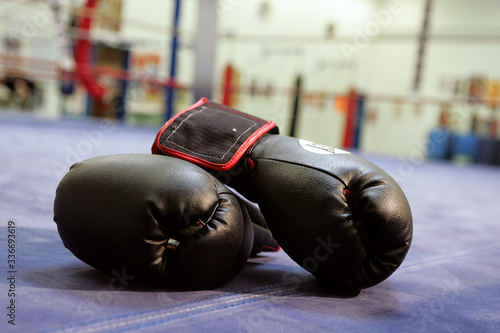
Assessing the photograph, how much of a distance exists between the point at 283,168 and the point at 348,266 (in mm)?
183

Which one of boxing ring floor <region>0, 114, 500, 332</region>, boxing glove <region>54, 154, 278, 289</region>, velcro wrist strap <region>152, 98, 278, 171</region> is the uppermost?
velcro wrist strap <region>152, 98, 278, 171</region>

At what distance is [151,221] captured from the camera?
71 cm

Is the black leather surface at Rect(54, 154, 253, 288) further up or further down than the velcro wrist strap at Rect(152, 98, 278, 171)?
further down

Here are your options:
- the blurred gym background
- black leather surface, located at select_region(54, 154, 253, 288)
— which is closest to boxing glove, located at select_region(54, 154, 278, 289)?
black leather surface, located at select_region(54, 154, 253, 288)

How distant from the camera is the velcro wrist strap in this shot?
0.85 meters

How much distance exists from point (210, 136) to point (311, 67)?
22.5 feet

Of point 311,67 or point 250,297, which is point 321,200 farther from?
point 311,67

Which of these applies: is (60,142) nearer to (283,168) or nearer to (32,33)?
(283,168)

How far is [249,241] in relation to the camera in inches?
31.9

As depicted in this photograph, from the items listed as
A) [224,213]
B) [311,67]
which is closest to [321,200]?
[224,213]

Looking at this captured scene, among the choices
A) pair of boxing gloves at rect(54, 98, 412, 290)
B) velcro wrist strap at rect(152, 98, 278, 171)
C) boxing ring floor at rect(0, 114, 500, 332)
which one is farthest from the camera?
velcro wrist strap at rect(152, 98, 278, 171)

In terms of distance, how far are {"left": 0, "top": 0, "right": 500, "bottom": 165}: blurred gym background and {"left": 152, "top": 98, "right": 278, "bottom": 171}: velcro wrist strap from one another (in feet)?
14.5

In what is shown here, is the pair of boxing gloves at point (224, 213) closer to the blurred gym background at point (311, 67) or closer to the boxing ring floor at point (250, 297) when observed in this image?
the boxing ring floor at point (250, 297)

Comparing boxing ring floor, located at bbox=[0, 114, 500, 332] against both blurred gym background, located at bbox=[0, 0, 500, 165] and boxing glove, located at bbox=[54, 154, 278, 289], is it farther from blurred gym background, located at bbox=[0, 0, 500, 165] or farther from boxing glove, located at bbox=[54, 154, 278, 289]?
blurred gym background, located at bbox=[0, 0, 500, 165]
